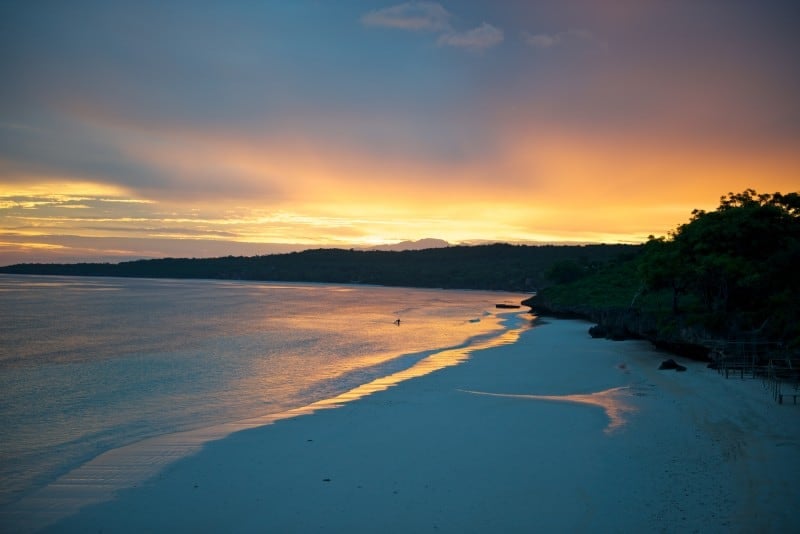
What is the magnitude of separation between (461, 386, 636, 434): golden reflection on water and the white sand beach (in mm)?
90

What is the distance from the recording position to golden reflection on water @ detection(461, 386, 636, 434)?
1395 cm

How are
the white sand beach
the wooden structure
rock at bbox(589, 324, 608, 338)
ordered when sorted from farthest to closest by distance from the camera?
rock at bbox(589, 324, 608, 338) < the wooden structure < the white sand beach

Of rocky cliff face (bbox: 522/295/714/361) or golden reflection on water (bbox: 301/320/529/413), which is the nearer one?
golden reflection on water (bbox: 301/320/529/413)

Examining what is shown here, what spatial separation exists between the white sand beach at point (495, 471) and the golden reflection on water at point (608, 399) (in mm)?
90

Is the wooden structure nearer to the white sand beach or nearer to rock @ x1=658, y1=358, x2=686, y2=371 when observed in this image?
the white sand beach

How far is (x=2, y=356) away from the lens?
90.2 ft

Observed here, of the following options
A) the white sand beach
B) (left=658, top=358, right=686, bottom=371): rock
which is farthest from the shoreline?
(left=658, top=358, right=686, bottom=371): rock

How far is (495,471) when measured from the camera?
1006cm

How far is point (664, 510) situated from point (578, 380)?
12.1m

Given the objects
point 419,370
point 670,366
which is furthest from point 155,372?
point 670,366

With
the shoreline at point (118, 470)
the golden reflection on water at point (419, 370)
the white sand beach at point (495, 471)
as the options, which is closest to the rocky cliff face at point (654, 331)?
the golden reflection on water at point (419, 370)

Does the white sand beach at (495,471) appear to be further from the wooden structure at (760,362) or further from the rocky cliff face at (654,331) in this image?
the rocky cliff face at (654,331)

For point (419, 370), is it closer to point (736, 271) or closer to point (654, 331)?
point (736, 271)

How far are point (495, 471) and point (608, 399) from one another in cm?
764
